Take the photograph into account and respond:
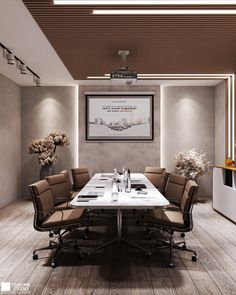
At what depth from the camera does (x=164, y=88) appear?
28.1 ft

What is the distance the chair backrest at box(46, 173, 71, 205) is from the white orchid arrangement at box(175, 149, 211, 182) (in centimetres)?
355

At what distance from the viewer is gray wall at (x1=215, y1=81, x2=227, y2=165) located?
25.6 ft

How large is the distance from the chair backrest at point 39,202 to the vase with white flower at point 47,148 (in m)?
Answer: 3.75

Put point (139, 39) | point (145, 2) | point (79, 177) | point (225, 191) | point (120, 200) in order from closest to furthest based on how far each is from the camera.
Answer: point (145, 2), point (120, 200), point (139, 39), point (225, 191), point (79, 177)

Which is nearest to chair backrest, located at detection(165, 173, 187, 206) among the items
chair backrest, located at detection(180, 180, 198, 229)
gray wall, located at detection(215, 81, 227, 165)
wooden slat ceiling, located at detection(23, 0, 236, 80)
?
chair backrest, located at detection(180, 180, 198, 229)

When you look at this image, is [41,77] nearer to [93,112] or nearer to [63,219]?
[93,112]

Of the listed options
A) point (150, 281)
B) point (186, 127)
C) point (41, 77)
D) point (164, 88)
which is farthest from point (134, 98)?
point (150, 281)

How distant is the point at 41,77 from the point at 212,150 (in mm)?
4869

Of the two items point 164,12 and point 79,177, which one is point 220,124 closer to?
point 79,177

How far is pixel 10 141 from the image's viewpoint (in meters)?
7.80

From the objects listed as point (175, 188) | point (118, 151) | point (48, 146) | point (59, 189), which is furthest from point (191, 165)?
point (59, 189)

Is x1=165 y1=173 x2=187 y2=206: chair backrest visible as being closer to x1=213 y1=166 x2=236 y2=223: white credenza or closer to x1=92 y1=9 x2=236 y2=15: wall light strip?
x1=213 y1=166 x2=236 y2=223: white credenza

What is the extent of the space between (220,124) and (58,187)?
4.92m

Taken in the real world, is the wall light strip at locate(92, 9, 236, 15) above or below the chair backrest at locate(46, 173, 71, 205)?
above
